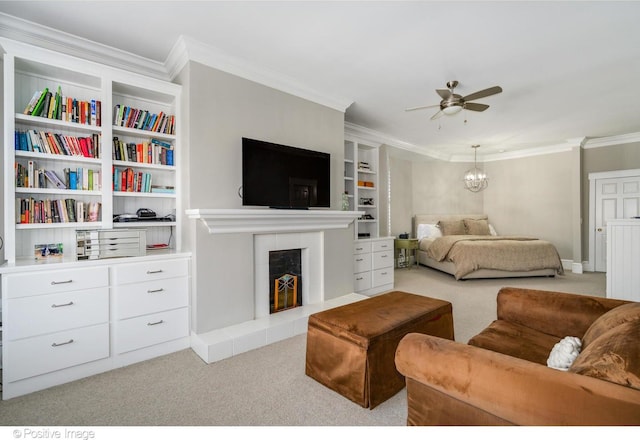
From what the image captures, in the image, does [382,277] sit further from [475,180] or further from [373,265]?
[475,180]

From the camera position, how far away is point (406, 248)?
5.91 meters

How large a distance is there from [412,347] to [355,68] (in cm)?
264

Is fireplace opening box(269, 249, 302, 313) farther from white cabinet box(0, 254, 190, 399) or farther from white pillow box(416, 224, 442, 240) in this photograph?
white pillow box(416, 224, 442, 240)

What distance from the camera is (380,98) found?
145 inches

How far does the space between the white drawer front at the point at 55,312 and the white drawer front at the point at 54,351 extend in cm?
5

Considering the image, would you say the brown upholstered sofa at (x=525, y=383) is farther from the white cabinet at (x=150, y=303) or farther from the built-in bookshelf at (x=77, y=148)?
the built-in bookshelf at (x=77, y=148)

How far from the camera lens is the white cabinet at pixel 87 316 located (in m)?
1.88

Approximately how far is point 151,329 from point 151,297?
26 cm

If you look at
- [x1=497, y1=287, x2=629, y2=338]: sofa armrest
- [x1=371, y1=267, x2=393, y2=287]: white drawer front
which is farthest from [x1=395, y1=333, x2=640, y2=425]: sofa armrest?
[x1=371, y1=267, x2=393, y2=287]: white drawer front

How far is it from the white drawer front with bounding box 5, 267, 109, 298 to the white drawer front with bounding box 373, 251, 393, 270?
3264 mm

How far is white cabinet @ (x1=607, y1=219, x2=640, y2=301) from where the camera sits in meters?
3.07

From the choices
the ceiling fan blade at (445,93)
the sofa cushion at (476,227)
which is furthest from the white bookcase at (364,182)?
the sofa cushion at (476,227)

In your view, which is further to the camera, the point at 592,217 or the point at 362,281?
the point at 592,217

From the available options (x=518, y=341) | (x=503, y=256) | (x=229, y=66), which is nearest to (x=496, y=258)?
(x=503, y=256)
